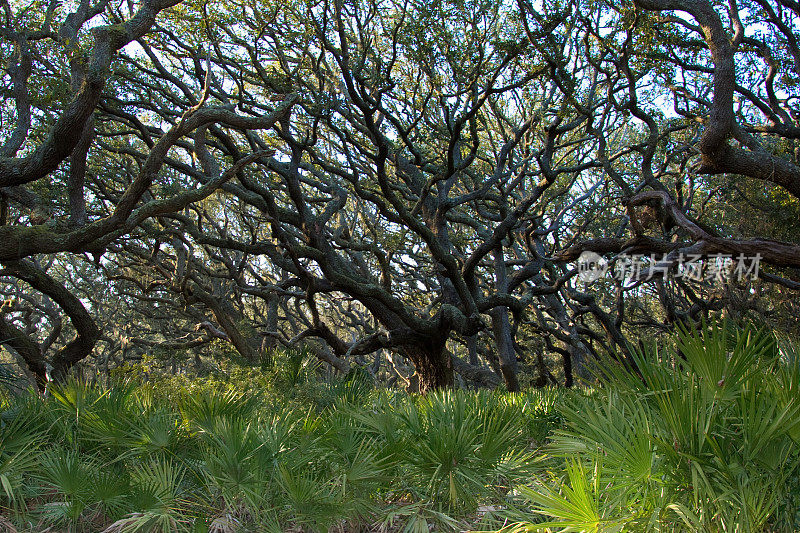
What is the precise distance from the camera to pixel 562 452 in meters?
3.44

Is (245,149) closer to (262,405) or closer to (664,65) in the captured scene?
(262,405)

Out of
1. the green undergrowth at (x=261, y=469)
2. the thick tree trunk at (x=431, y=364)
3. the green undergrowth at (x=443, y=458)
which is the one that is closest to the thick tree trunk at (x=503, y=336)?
the thick tree trunk at (x=431, y=364)

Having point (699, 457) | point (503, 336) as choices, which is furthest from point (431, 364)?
point (699, 457)

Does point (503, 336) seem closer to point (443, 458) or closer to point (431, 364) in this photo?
point (431, 364)

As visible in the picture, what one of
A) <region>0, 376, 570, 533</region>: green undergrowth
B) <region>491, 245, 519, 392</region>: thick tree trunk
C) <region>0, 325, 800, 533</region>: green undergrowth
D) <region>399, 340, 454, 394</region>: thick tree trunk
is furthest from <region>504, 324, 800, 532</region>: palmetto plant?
<region>491, 245, 519, 392</region>: thick tree trunk

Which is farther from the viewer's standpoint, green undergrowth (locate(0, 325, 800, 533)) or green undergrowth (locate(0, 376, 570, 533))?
green undergrowth (locate(0, 376, 570, 533))

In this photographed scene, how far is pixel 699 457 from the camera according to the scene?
Result: 2.62 meters

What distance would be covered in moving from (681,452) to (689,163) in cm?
1315

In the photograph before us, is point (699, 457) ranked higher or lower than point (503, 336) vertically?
lower

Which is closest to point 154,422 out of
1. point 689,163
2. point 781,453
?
point 781,453

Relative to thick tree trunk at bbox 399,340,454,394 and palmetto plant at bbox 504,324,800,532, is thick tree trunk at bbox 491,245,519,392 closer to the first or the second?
thick tree trunk at bbox 399,340,454,394

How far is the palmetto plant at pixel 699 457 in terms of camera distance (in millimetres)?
2527

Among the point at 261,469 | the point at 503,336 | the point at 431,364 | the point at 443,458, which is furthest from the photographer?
the point at 503,336

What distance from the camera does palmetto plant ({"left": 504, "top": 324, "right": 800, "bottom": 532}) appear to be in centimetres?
253
